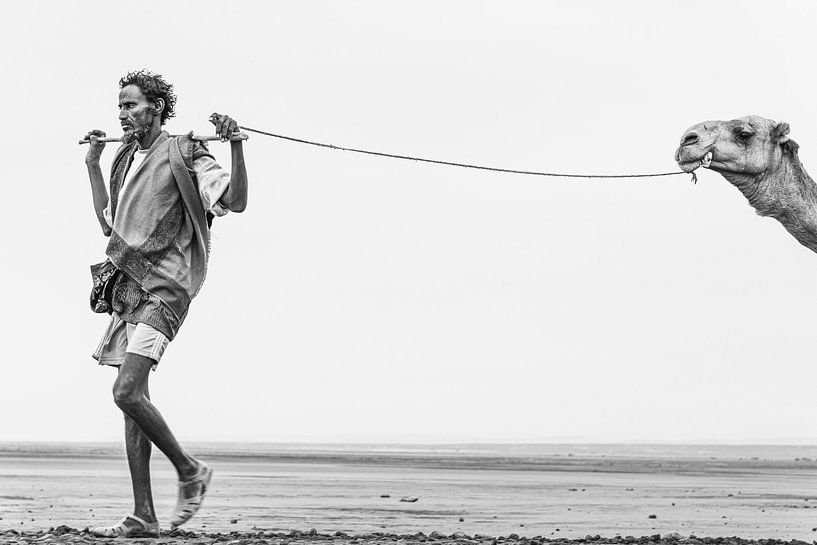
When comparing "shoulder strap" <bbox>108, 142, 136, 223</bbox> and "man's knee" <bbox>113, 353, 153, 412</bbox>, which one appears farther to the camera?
"shoulder strap" <bbox>108, 142, 136, 223</bbox>

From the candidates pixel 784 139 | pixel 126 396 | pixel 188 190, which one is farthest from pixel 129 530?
pixel 784 139

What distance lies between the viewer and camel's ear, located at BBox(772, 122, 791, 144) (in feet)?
32.6

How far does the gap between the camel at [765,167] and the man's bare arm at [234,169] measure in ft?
11.2

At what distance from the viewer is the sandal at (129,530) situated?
8578mm

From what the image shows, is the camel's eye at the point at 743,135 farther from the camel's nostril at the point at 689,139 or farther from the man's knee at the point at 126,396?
the man's knee at the point at 126,396

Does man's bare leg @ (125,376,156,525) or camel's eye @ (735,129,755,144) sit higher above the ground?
camel's eye @ (735,129,755,144)

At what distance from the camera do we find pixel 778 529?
13.7m

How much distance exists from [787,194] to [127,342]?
5114mm

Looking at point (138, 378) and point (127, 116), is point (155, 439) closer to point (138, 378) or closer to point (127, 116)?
point (138, 378)

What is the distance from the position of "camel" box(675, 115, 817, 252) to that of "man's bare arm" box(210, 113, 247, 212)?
135 inches

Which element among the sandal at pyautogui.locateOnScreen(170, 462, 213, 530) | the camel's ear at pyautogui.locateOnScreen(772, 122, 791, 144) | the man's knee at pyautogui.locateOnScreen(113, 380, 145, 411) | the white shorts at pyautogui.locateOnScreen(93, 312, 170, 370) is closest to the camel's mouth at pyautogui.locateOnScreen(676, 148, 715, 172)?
the camel's ear at pyautogui.locateOnScreen(772, 122, 791, 144)

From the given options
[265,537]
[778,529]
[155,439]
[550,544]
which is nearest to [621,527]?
[778,529]

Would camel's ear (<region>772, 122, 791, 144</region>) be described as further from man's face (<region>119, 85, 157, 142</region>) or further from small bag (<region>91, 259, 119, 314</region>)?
small bag (<region>91, 259, 119, 314</region>)

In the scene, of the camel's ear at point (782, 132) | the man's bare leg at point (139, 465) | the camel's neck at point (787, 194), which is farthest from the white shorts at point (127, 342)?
the camel's ear at point (782, 132)
